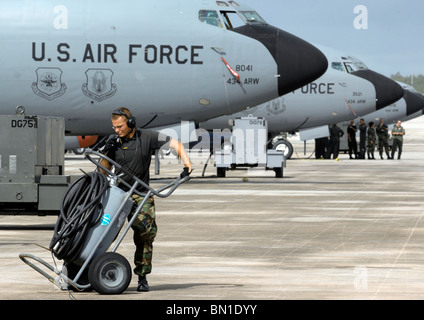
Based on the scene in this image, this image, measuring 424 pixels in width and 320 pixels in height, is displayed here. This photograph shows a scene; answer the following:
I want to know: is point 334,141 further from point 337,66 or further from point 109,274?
point 109,274

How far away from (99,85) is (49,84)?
1314mm

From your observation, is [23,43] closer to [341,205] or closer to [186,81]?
[186,81]

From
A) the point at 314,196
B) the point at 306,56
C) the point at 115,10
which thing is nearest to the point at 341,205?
the point at 314,196

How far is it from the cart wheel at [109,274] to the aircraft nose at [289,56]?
17800 millimetres

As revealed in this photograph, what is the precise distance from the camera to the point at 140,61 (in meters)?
28.0

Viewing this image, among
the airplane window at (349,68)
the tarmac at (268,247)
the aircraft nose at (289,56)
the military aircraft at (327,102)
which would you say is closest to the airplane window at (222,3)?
the aircraft nose at (289,56)

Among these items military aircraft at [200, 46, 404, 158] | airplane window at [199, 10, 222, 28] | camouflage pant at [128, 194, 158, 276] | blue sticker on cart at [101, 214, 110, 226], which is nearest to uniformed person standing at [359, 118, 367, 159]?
military aircraft at [200, 46, 404, 158]

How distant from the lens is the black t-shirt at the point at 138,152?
1175 centimetres

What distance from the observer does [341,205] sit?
23188mm

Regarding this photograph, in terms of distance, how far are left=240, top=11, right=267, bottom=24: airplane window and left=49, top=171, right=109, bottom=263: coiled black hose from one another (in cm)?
1839

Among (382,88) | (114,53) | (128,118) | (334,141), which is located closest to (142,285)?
(128,118)

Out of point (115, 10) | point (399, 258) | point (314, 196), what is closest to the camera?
point (399, 258)

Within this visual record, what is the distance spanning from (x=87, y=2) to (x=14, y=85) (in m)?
2.90

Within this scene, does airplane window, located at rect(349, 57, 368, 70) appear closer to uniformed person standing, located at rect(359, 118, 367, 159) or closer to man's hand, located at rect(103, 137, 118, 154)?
uniformed person standing, located at rect(359, 118, 367, 159)
